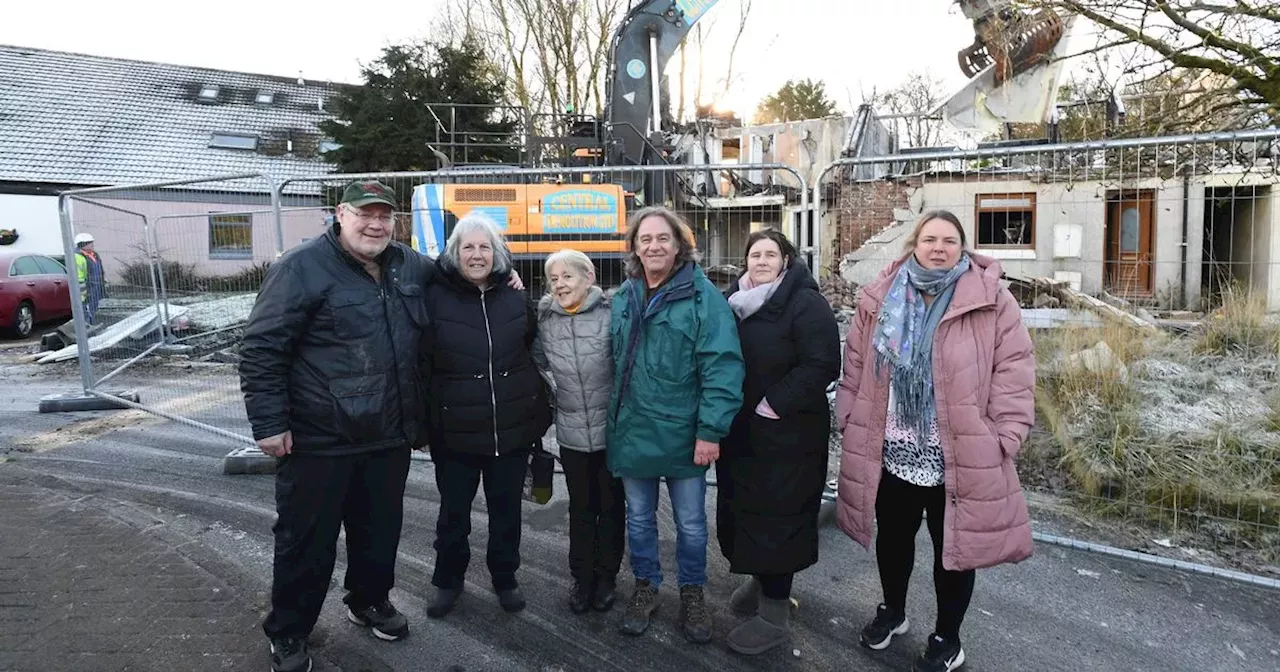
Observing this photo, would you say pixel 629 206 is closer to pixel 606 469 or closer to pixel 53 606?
pixel 606 469

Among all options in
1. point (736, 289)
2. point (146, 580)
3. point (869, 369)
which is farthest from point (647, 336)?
point (146, 580)

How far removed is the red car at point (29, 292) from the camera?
1309 cm

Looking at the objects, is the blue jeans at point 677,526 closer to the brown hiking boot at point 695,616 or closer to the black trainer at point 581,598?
the brown hiking boot at point 695,616

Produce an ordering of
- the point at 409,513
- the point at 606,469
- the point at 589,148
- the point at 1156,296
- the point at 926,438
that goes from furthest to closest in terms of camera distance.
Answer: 1. the point at 589,148
2. the point at 1156,296
3. the point at 409,513
4. the point at 606,469
5. the point at 926,438

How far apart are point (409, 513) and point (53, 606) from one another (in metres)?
1.83

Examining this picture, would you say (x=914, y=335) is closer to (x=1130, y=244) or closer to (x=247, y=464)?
(x=1130, y=244)

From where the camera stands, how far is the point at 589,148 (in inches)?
463

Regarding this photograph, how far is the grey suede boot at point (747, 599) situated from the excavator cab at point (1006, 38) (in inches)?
205

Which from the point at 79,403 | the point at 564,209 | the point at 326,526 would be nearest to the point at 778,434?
the point at 326,526

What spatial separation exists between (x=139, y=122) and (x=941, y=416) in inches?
1125

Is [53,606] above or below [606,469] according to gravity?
below

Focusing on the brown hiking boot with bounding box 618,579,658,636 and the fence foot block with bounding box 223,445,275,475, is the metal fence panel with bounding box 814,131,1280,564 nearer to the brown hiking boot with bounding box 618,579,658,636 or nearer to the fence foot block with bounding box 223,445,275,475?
the brown hiking boot with bounding box 618,579,658,636

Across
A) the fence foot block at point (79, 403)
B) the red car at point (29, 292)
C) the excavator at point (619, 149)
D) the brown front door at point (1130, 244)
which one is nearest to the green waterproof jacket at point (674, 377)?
the excavator at point (619, 149)

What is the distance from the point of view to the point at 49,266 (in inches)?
557
